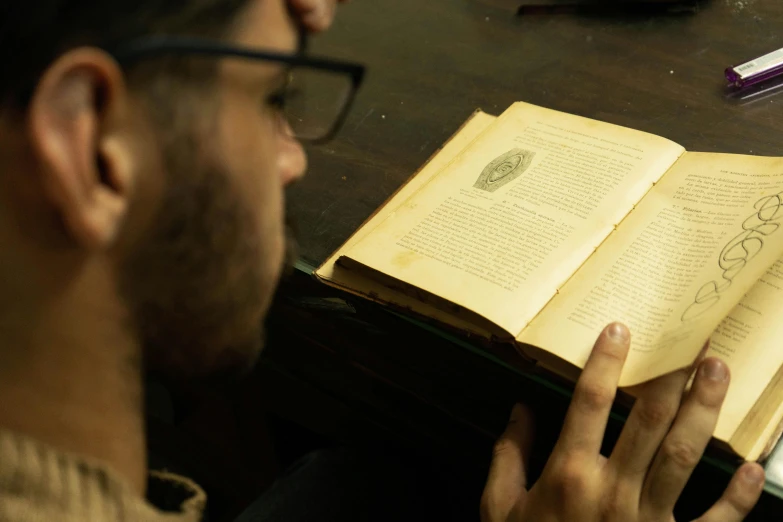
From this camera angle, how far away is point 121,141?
426 mm

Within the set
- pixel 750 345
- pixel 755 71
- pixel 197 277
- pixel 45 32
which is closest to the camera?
pixel 45 32

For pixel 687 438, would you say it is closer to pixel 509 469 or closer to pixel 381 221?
pixel 509 469

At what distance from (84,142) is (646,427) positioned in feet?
1.50

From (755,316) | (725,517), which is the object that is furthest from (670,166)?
(725,517)

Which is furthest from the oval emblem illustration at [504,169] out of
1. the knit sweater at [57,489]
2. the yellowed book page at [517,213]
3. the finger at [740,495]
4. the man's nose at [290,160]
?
the knit sweater at [57,489]

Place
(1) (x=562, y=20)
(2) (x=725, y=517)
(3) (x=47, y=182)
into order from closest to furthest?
(3) (x=47, y=182), (2) (x=725, y=517), (1) (x=562, y=20)

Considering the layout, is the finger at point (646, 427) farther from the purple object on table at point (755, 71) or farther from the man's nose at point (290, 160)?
the purple object on table at point (755, 71)

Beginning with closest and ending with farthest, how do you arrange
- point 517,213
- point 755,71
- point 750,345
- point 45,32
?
point 45,32 < point 750,345 < point 517,213 < point 755,71

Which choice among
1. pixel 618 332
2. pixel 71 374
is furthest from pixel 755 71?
pixel 71 374

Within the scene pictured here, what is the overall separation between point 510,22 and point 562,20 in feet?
0.25

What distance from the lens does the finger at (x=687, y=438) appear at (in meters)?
0.58

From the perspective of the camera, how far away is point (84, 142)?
41cm

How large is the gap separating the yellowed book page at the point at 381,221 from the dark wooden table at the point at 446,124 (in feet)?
0.09

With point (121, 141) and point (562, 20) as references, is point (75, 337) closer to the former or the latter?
point (121, 141)
